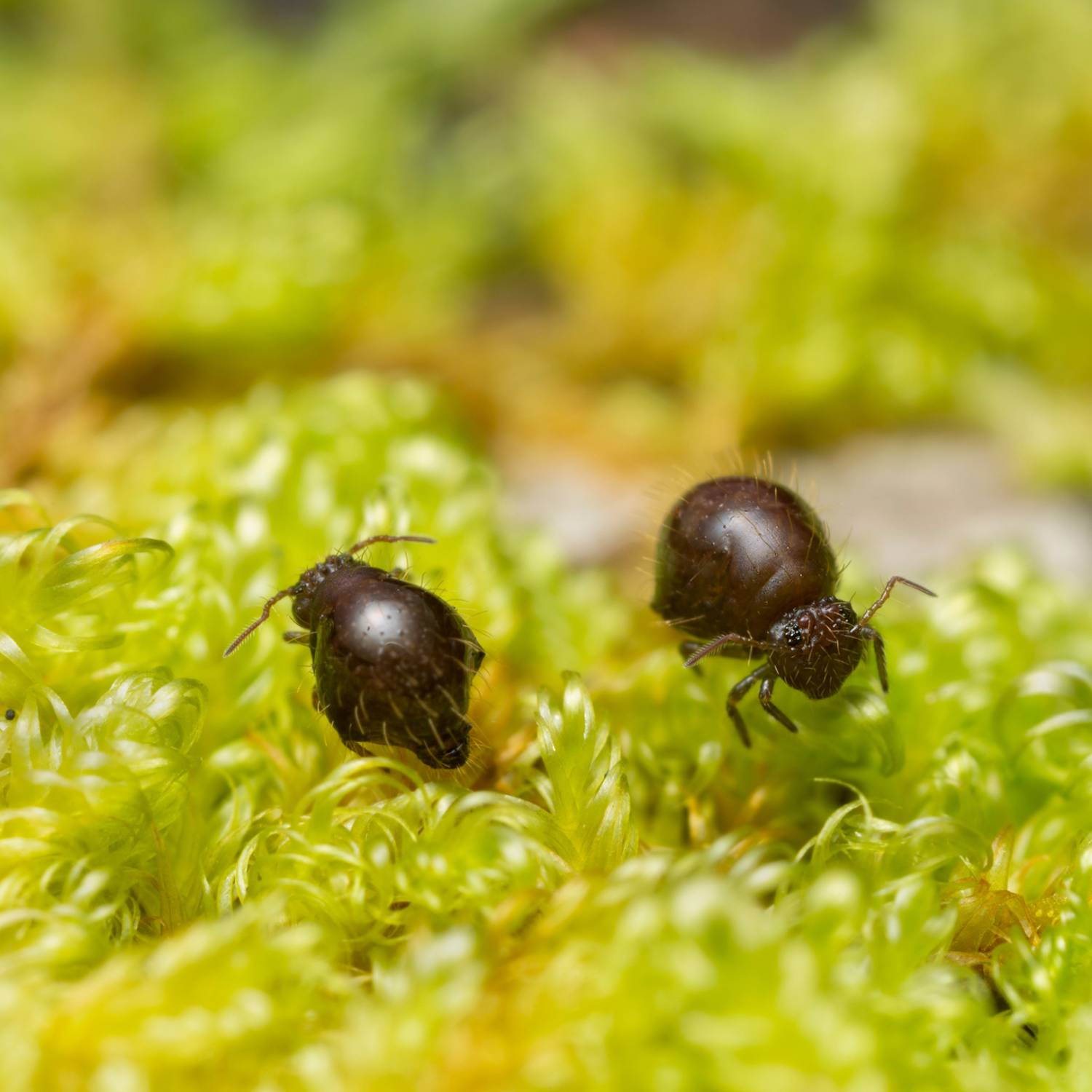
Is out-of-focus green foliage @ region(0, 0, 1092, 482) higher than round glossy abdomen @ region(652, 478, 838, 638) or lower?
higher

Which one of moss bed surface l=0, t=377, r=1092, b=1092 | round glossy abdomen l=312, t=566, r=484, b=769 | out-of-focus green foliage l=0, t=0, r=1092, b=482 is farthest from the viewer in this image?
out-of-focus green foliage l=0, t=0, r=1092, b=482

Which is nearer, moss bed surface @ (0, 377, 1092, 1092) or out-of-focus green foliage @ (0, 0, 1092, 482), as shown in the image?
moss bed surface @ (0, 377, 1092, 1092)

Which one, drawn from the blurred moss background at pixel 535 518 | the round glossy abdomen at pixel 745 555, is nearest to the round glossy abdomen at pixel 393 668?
the blurred moss background at pixel 535 518

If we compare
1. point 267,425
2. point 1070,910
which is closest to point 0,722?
point 267,425

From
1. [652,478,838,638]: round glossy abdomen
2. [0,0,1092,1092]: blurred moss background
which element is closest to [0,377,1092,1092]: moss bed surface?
[0,0,1092,1092]: blurred moss background

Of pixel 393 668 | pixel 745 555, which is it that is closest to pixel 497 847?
pixel 393 668

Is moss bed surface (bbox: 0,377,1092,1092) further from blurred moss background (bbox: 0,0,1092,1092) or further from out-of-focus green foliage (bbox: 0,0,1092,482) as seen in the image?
out-of-focus green foliage (bbox: 0,0,1092,482)

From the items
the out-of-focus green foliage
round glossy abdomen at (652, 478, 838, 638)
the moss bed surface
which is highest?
the out-of-focus green foliage
